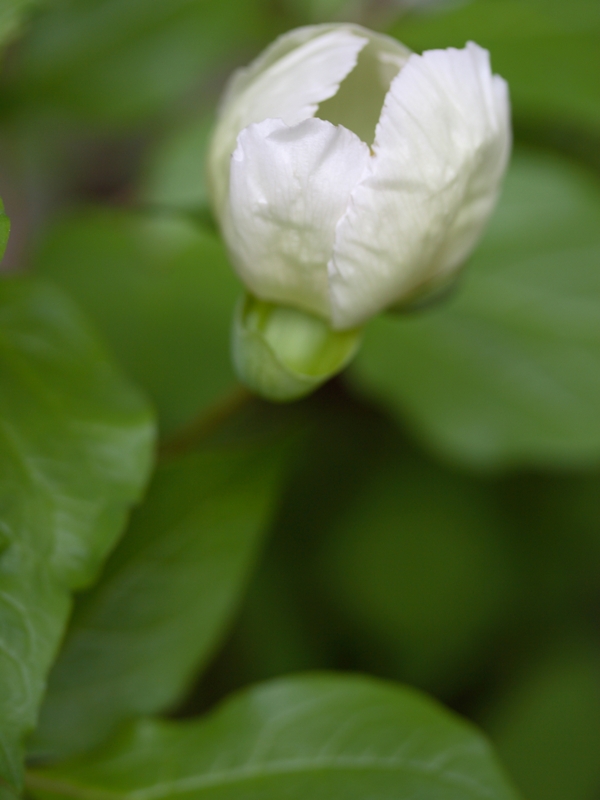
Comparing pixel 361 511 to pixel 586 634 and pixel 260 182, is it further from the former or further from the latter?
pixel 260 182

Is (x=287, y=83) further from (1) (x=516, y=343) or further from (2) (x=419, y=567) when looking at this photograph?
(2) (x=419, y=567)

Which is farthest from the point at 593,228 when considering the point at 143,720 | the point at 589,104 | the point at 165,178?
the point at 143,720

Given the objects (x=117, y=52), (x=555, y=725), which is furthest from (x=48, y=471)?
(x=555, y=725)

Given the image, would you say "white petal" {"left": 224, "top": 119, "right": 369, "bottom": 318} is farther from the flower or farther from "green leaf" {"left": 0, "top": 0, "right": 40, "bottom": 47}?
"green leaf" {"left": 0, "top": 0, "right": 40, "bottom": 47}

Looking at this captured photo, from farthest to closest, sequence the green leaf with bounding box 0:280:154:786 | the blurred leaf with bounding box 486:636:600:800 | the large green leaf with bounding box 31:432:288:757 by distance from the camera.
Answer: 1. the blurred leaf with bounding box 486:636:600:800
2. the large green leaf with bounding box 31:432:288:757
3. the green leaf with bounding box 0:280:154:786

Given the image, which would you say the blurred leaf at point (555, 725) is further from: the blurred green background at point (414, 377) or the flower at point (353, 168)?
the flower at point (353, 168)

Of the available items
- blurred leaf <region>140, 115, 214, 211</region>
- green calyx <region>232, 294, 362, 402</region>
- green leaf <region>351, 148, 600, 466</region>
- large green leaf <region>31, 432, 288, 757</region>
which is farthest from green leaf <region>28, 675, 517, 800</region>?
blurred leaf <region>140, 115, 214, 211</region>
